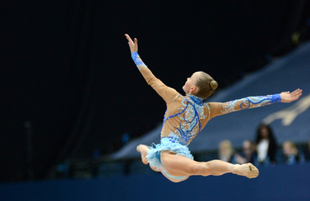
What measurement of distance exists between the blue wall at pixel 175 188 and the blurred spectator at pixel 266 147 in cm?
30

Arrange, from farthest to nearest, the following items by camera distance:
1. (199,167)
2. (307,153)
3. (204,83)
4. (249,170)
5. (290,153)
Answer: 1. (307,153)
2. (290,153)
3. (204,83)
4. (199,167)
5. (249,170)

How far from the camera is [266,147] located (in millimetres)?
6121

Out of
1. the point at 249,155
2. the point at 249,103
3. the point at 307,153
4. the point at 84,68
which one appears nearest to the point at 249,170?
the point at 249,103

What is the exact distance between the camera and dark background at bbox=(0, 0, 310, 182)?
7.63 metres

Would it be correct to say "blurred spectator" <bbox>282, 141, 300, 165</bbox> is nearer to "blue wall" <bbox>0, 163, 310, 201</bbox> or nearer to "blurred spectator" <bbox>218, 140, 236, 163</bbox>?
"blue wall" <bbox>0, 163, 310, 201</bbox>

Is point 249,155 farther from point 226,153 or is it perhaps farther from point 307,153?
point 307,153

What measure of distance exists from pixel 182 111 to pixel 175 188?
276cm

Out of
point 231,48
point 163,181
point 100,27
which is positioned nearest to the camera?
point 163,181

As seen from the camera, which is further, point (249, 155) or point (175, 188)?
point (175, 188)

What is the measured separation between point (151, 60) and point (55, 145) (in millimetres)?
2492

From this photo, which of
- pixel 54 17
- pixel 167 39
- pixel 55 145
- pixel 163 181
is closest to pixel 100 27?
pixel 54 17

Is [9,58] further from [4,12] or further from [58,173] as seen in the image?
[58,173]

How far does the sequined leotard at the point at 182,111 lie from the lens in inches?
150

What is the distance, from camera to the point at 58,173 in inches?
327
